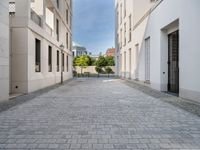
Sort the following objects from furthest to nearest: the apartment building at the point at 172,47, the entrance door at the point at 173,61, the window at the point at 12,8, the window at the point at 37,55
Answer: the window at the point at 37,55, the window at the point at 12,8, the entrance door at the point at 173,61, the apartment building at the point at 172,47

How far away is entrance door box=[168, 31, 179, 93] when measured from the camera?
12.7 metres

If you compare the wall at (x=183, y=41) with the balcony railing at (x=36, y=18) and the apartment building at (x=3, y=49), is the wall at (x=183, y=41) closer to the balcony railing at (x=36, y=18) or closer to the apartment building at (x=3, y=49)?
the balcony railing at (x=36, y=18)

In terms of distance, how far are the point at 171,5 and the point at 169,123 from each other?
731 cm

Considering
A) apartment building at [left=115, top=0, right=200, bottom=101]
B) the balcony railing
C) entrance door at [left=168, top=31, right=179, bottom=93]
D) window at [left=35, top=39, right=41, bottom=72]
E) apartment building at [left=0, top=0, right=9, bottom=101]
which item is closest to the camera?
apartment building at [left=115, top=0, right=200, bottom=101]

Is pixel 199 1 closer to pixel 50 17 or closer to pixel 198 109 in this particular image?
pixel 198 109

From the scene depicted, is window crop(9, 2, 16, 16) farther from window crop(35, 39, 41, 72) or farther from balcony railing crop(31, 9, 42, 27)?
window crop(35, 39, 41, 72)

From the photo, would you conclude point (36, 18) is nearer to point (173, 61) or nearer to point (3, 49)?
point (3, 49)

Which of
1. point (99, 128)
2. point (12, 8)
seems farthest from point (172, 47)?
point (99, 128)

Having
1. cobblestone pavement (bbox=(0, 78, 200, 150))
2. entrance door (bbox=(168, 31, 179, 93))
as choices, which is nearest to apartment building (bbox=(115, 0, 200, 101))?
entrance door (bbox=(168, 31, 179, 93))

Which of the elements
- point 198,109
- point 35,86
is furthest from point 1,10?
point 198,109

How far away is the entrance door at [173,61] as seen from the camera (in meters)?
12.7

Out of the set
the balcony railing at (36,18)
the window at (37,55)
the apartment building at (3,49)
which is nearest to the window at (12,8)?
the balcony railing at (36,18)

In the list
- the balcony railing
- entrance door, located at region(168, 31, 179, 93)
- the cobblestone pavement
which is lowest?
the cobblestone pavement

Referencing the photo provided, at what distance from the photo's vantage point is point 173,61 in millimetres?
13117
